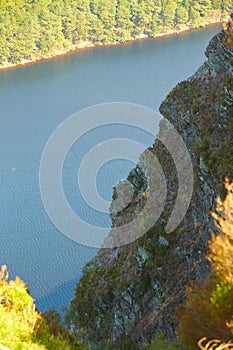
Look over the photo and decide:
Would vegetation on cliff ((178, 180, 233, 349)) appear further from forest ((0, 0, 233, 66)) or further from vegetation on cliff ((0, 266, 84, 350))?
forest ((0, 0, 233, 66))

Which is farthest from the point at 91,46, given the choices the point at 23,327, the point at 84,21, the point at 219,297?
the point at 219,297

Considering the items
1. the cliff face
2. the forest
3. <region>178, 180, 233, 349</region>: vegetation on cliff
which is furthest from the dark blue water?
<region>178, 180, 233, 349</region>: vegetation on cliff

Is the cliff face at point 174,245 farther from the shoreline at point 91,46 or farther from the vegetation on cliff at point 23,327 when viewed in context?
the shoreline at point 91,46

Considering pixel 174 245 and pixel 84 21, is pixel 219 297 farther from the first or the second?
pixel 84 21

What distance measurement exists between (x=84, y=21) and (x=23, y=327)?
102 m

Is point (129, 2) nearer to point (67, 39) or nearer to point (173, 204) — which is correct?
point (67, 39)

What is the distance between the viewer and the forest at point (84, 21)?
329 feet

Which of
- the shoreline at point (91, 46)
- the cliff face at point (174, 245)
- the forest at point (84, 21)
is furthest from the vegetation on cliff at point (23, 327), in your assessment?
the forest at point (84, 21)

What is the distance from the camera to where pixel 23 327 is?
10016mm

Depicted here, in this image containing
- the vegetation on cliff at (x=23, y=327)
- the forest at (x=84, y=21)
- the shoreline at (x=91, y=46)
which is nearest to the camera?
the vegetation on cliff at (x=23, y=327)

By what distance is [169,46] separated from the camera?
90.1 metres

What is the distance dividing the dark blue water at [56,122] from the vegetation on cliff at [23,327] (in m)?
25.9

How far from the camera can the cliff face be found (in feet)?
50.4

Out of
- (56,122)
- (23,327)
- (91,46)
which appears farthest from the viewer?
(91,46)
